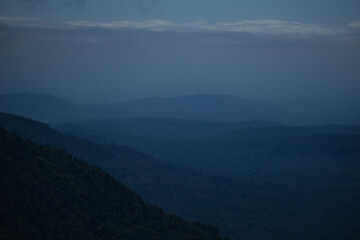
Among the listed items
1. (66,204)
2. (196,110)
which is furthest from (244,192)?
(196,110)

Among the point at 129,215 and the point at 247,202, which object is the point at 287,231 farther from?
the point at 129,215

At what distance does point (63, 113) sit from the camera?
8475cm

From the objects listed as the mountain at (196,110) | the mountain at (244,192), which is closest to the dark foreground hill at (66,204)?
the mountain at (244,192)

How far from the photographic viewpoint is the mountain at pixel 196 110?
81188 millimetres

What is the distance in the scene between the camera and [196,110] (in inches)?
4131

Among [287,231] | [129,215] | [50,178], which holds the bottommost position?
[287,231]

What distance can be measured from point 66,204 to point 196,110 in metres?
91.6

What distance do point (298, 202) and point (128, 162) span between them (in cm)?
1162

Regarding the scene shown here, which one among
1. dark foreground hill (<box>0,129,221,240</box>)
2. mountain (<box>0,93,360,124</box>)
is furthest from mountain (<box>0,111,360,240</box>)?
mountain (<box>0,93,360,124</box>)

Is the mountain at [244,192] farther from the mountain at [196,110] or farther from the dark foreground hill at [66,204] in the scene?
the mountain at [196,110]

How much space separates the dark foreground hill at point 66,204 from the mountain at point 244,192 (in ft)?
25.2

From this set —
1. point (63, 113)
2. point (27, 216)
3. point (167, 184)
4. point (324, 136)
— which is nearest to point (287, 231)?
point (167, 184)

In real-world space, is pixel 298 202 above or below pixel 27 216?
below

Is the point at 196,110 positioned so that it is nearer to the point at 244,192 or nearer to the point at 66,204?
the point at 244,192
